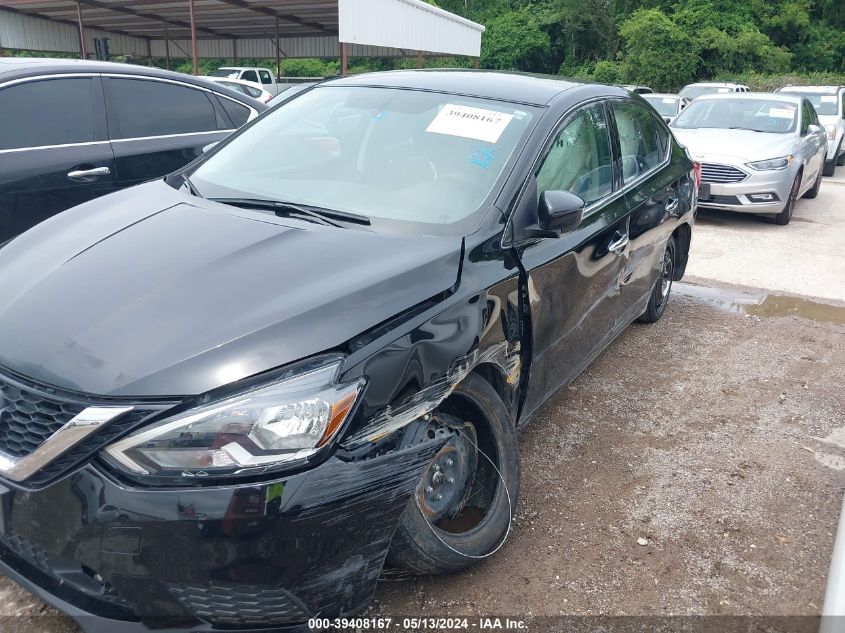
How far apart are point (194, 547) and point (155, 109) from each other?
4.03 metres

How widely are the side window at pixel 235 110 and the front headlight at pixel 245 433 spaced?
4.13m

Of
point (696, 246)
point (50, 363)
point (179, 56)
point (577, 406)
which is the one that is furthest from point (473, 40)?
point (50, 363)

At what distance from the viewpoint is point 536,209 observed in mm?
2797

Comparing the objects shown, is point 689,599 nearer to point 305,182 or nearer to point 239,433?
point 239,433

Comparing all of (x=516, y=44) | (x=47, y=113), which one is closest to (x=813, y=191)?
(x=47, y=113)

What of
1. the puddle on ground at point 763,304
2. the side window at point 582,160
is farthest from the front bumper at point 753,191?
the side window at point 582,160

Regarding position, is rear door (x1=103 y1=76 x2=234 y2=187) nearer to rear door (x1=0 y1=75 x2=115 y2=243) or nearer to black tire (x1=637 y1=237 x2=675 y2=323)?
rear door (x1=0 y1=75 x2=115 y2=243)

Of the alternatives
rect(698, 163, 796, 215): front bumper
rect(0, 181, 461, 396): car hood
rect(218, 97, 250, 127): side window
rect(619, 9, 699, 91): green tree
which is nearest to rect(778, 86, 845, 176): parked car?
rect(698, 163, 796, 215): front bumper

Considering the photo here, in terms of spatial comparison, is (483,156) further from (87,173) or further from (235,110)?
(235,110)

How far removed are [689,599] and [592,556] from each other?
362 mm

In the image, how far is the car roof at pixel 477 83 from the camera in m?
3.18

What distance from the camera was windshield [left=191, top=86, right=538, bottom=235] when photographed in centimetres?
273

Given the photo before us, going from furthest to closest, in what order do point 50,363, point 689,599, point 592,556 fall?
point 592,556, point 689,599, point 50,363

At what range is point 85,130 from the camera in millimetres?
4570
